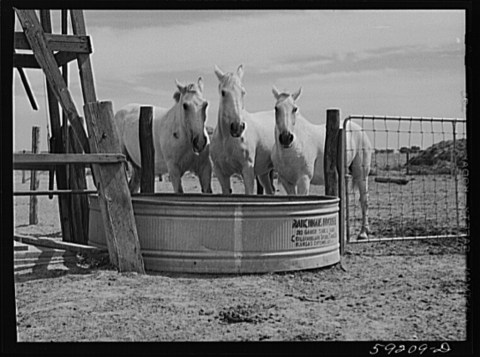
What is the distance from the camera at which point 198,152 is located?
27.8ft

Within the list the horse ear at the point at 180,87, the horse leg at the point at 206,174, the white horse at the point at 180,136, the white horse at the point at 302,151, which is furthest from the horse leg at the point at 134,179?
the horse ear at the point at 180,87


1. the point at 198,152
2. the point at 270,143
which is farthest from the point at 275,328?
the point at 270,143

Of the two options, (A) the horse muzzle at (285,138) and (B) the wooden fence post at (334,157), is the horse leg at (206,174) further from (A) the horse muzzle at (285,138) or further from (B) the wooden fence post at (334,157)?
(B) the wooden fence post at (334,157)

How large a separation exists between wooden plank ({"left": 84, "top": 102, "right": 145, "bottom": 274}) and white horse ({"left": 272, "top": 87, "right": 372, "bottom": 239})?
2.83 m

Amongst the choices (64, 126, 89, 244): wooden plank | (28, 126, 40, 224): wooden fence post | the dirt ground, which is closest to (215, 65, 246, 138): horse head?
(64, 126, 89, 244): wooden plank

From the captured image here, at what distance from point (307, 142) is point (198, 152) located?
1534 millimetres

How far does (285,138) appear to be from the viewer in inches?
314

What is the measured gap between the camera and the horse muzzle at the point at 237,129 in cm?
798

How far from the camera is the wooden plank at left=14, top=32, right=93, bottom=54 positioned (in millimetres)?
5789

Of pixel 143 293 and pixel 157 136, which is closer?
pixel 143 293

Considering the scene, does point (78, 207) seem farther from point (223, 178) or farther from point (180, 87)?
point (223, 178)

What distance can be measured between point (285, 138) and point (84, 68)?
2880mm

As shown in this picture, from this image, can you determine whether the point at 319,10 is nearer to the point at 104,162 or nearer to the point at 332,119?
the point at 104,162

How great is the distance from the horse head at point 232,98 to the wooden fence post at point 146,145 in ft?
3.03
